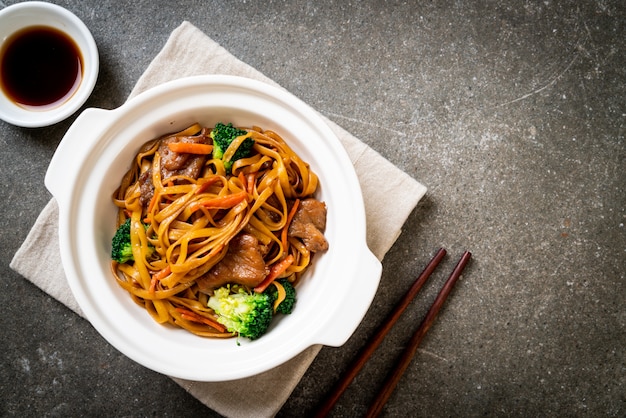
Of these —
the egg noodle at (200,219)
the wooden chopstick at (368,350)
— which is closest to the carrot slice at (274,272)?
the egg noodle at (200,219)

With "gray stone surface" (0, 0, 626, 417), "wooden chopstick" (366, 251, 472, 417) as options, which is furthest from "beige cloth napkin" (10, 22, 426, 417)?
"wooden chopstick" (366, 251, 472, 417)

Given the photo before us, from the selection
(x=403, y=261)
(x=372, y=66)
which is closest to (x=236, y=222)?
A: (x=403, y=261)

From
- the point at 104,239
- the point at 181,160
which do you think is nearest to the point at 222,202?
the point at 181,160

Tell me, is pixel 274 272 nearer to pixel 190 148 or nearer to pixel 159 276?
pixel 159 276

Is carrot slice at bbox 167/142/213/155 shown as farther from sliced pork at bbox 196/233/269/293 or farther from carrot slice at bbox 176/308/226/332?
carrot slice at bbox 176/308/226/332

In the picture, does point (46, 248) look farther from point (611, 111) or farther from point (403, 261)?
point (611, 111)

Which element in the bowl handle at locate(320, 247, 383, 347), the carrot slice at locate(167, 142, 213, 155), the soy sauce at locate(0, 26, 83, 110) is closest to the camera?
the bowl handle at locate(320, 247, 383, 347)
